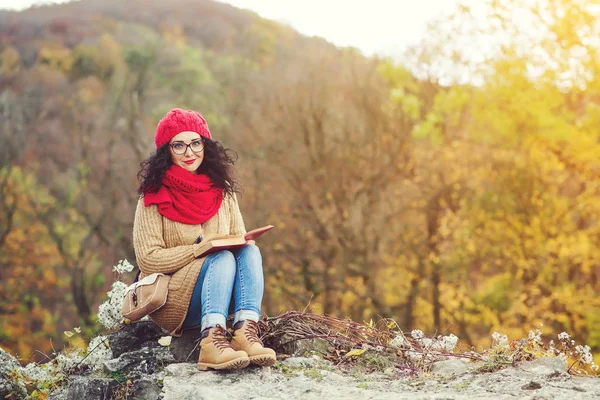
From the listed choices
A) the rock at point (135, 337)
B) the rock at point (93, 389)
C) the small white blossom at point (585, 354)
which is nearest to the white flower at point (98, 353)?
the rock at point (135, 337)

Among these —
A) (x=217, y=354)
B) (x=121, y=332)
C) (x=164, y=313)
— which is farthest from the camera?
(x=121, y=332)

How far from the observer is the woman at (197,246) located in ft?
14.1

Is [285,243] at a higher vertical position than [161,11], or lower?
lower

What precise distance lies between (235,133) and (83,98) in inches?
263

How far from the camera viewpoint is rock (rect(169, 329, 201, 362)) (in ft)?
15.3

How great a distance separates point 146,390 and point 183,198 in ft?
3.90

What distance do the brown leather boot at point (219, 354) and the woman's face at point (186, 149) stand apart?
1.11 meters

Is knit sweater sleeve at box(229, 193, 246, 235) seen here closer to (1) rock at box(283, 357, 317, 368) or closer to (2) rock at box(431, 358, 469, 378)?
(1) rock at box(283, 357, 317, 368)

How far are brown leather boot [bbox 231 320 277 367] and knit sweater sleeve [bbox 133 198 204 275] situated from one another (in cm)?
53

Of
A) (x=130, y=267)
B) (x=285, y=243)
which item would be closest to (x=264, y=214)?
(x=285, y=243)

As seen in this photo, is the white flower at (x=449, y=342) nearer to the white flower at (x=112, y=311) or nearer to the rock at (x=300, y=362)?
the rock at (x=300, y=362)

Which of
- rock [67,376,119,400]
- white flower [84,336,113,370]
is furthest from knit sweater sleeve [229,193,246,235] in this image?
rock [67,376,119,400]

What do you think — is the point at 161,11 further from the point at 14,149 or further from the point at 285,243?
the point at 285,243

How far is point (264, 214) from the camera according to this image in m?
15.6
